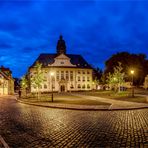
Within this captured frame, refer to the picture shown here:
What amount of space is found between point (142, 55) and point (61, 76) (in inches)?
1239

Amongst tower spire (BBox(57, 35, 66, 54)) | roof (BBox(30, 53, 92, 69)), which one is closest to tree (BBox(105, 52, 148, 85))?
roof (BBox(30, 53, 92, 69))

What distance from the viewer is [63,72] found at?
288 feet

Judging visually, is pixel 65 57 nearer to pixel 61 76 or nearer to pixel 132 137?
pixel 61 76

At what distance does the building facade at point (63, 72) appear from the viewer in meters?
84.8

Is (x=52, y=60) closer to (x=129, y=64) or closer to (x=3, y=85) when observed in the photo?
(x=3, y=85)

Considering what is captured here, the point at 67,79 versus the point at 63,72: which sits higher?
the point at 63,72

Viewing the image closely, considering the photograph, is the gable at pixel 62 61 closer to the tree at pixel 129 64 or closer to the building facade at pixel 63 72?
the building facade at pixel 63 72

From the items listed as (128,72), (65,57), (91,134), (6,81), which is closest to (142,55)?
(128,72)

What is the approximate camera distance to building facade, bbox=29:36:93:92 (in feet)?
278

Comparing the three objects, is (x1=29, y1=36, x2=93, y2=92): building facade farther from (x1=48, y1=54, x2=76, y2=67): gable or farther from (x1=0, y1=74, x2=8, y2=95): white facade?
(x1=0, y1=74, x2=8, y2=95): white facade

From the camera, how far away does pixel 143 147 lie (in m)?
7.76

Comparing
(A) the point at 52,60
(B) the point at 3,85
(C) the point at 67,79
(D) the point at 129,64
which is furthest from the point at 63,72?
(D) the point at 129,64

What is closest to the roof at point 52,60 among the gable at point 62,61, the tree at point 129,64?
the gable at point 62,61

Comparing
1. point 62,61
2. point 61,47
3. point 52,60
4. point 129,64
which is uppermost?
point 61,47
